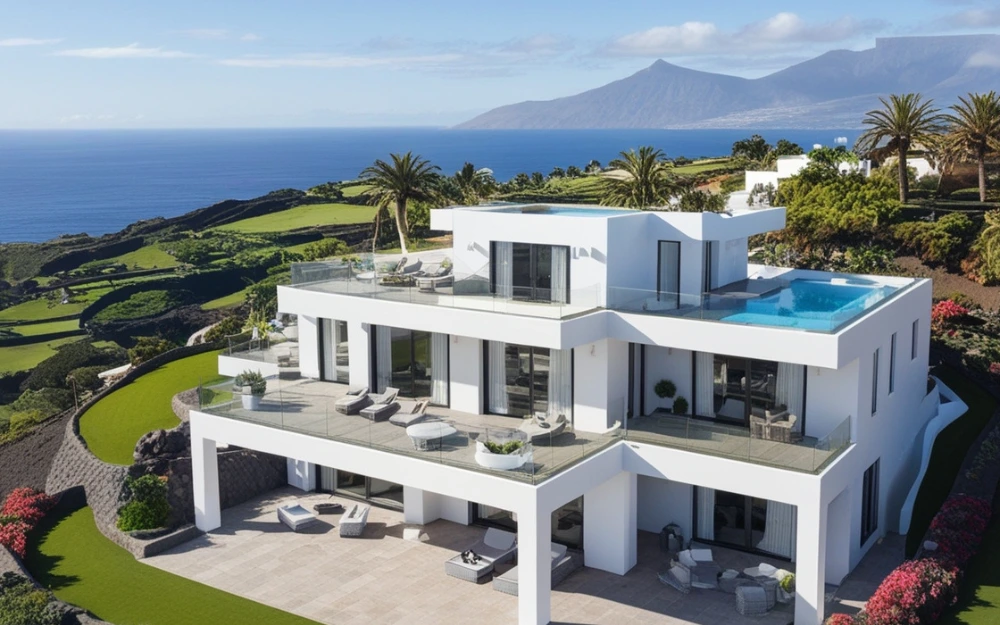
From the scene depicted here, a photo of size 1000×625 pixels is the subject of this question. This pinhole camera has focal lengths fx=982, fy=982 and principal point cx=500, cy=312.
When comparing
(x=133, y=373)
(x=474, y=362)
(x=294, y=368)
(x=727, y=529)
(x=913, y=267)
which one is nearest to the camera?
(x=727, y=529)

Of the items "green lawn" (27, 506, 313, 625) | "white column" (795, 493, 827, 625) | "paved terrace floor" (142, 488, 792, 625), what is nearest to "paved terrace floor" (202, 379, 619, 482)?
"paved terrace floor" (142, 488, 792, 625)

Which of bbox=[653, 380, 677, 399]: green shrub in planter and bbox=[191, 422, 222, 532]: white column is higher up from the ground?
bbox=[653, 380, 677, 399]: green shrub in planter

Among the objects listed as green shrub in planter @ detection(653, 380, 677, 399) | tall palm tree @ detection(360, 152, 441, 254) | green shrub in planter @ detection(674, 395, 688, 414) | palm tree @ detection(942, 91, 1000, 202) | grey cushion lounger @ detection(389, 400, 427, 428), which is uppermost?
palm tree @ detection(942, 91, 1000, 202)

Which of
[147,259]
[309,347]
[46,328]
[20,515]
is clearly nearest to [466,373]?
[309,347]

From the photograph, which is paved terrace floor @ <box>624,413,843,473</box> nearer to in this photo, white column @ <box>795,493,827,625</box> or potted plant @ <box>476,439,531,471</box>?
white column @ <box>795,493,827,625</box>

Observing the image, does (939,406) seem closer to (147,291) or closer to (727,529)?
(727,529)

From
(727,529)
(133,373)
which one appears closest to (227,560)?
(727,529)
